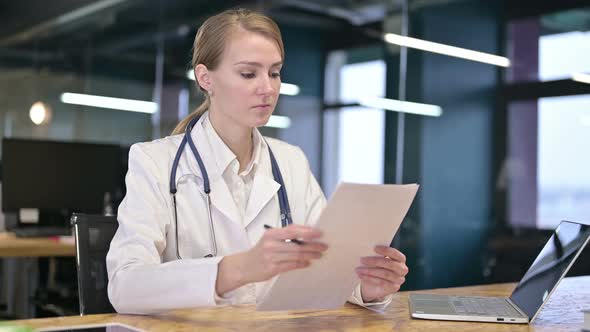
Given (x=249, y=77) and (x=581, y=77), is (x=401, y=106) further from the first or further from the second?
(x=249, y=77)

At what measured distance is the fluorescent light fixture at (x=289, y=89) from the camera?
18.9 ft

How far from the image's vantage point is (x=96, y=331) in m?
1.43

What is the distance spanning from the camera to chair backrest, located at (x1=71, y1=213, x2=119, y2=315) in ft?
6.02

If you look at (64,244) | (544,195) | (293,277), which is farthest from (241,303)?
(544,195)

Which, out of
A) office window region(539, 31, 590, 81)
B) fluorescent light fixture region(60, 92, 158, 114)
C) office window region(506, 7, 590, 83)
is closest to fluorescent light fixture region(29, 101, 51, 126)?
fluorescent light fixture region(60, 92, 158, 114)

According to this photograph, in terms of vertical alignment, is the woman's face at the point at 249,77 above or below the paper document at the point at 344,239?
above

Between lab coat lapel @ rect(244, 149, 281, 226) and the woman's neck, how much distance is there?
6 centimetres

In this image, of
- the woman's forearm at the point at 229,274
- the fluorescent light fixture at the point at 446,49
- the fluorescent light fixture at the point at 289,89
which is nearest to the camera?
the woman's forearm at the point at 229,274

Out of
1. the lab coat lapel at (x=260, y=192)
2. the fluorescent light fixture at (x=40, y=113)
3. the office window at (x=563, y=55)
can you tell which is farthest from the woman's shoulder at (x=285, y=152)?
the fluorescent light fixture at (x=40, y=113)

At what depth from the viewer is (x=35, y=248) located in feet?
12.1

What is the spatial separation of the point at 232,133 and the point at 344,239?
698 millimetres

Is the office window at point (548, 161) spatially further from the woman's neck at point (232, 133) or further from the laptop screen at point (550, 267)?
the woman's neck at point (232, 133)

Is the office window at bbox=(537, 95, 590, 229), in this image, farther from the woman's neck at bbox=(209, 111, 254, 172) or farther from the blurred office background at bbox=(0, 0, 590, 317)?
the woman's neck at bbox=(209, 111, 254, 172)

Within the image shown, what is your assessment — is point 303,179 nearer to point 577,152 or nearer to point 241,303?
point 241,303
